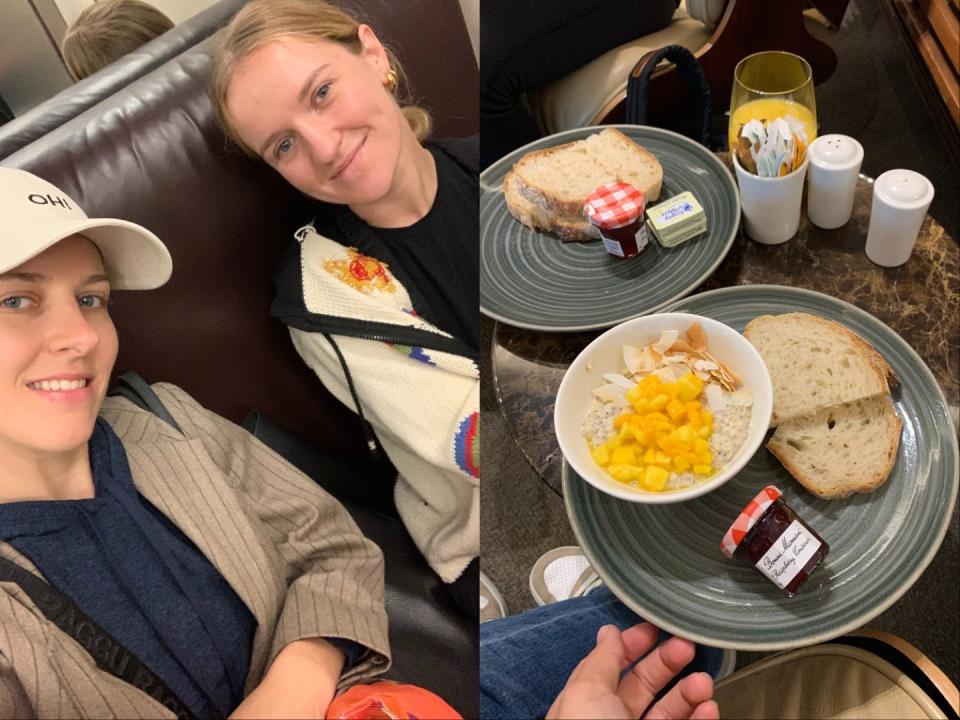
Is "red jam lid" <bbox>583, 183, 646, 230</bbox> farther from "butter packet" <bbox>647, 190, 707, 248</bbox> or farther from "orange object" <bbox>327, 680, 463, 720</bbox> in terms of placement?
"orange object" <bbox>327, 680, 463, 720</bbox>

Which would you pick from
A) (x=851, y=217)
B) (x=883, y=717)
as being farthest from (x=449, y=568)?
(x=851, y=217)

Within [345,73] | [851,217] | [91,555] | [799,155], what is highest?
[345,73]

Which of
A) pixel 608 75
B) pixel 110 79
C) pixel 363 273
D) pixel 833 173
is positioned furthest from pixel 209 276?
pixel 608 75

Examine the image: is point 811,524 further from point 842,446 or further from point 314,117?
point 314,117

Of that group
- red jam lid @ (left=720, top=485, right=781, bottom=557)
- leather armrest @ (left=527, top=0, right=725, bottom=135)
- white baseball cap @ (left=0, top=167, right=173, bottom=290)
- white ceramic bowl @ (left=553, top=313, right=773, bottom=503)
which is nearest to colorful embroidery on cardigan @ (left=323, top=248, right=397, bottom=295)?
white baseball cap @ (left=0, top=167, right=173, bottom=290)

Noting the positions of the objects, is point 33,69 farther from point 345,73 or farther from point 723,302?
point 723,302

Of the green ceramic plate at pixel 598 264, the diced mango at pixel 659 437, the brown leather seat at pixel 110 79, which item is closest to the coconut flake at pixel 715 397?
the diced mango at pixel 659 437

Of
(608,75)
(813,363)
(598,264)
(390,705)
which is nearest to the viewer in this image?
(390,705)
